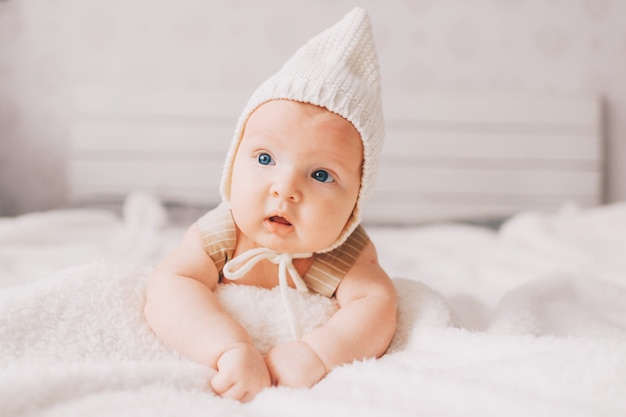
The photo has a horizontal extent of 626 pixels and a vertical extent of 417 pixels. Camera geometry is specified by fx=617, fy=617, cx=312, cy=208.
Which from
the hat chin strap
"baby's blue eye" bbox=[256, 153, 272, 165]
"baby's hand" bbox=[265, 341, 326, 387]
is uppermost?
"baby's blue eye" bbox=[256, 153, 272, 165]

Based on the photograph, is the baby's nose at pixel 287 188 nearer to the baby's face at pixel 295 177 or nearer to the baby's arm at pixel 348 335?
the baby's face at pixel 295 177

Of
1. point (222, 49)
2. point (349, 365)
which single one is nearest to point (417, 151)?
point (222, 49)

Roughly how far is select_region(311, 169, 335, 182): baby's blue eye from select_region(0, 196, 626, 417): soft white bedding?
0.59 feet

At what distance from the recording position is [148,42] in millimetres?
2611

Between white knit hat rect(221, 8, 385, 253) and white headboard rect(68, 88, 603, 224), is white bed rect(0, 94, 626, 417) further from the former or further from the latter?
white headboard rect(68, 88, 603, 224)

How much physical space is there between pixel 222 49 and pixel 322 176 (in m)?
1.97

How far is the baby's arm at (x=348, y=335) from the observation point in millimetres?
720

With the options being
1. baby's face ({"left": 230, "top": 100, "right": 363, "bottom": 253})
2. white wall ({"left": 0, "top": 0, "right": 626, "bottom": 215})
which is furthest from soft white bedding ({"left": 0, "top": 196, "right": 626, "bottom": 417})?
white wall ({"left": 0, "top": 0, "right": 626, "bottom": 215})

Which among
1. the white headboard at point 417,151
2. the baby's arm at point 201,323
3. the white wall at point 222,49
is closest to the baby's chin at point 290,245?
the baby's arm at point 201,323

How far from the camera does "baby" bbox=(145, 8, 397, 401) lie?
74cm

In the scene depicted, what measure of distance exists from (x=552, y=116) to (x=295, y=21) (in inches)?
46.5

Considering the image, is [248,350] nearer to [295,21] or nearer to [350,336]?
[350,336]

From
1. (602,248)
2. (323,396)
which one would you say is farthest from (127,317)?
(602,248)

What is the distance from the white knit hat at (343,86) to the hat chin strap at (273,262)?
0.18ft
